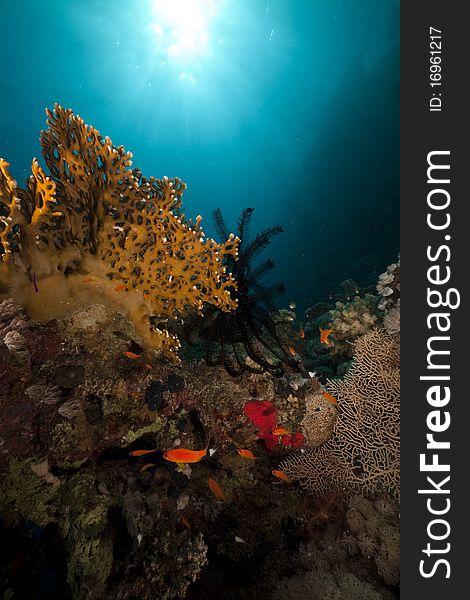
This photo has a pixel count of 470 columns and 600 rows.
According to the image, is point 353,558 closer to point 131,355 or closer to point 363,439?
point 363,439

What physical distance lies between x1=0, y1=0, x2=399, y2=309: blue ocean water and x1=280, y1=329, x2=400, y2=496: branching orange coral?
840 inches

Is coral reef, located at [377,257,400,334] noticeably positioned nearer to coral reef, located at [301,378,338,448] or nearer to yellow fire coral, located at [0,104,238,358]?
coral reef, located at [301,378,338,448]

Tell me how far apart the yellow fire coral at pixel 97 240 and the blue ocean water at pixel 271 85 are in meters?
22.9

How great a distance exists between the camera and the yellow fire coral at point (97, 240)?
2.99m

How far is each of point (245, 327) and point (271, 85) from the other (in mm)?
71896

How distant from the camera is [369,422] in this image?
395cm

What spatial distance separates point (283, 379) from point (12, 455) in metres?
3.17

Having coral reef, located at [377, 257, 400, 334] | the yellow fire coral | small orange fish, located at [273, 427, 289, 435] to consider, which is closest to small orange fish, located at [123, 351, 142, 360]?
the yellow fire coral

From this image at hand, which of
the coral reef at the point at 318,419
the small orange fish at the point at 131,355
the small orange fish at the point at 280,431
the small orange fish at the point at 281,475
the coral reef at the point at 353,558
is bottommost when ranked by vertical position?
the coral reef at the point at 353,558

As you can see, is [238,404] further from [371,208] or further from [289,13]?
[289,13]

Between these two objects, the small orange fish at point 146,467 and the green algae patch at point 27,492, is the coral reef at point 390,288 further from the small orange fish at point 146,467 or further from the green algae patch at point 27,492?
the green algae patch at point 27,492

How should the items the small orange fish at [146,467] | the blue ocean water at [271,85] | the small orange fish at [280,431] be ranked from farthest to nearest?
1. the blue ocean water at [271,85]
2. the small orange fish at [280,431]
3. the small orange fish at [146,467]

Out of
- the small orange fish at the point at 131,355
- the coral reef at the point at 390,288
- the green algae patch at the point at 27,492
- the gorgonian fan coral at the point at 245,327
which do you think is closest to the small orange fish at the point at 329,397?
the gorgonian fan coral at the point at 245,327

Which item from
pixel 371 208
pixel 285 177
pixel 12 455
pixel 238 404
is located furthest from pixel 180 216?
pixel 285 177
